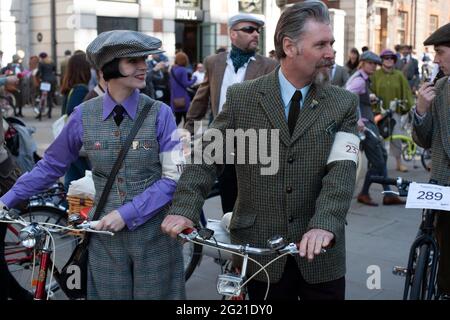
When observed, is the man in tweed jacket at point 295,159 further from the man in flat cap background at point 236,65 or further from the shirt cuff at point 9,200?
the man in flat cap background at point 236,65

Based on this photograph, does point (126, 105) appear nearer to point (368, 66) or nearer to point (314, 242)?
point (314, 242)

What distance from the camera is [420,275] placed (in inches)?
136

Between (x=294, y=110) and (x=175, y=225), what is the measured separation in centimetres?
70

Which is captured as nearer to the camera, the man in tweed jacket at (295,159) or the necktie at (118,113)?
the man in tweed jacket at (295,159)

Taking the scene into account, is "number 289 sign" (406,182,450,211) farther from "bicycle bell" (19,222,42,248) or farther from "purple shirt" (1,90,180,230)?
"bicycle bell" (19,222,42,248)

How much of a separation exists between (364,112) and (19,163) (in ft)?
15.3

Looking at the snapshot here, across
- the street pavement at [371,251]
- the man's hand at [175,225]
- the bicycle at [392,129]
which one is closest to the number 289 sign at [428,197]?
the street pavement at [371,251]

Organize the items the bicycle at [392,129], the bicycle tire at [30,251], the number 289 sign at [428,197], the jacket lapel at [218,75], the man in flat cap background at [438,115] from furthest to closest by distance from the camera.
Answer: the bicycle at [392,129], the jacket lapel at [218,75], the bicycle tire at [30,251], the man in flat cap background at [438,115], the number 289 sign at [428,197]

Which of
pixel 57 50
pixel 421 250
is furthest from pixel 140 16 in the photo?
pixel 421 250

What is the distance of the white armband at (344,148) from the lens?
2436 mm

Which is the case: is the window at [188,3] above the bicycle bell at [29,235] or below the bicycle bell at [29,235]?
above

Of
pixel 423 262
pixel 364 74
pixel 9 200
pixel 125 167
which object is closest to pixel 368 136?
pixel 364 74

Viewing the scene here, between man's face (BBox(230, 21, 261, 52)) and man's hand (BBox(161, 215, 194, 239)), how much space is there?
2.60m

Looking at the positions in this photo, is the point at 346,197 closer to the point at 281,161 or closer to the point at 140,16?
the point at 281,161
